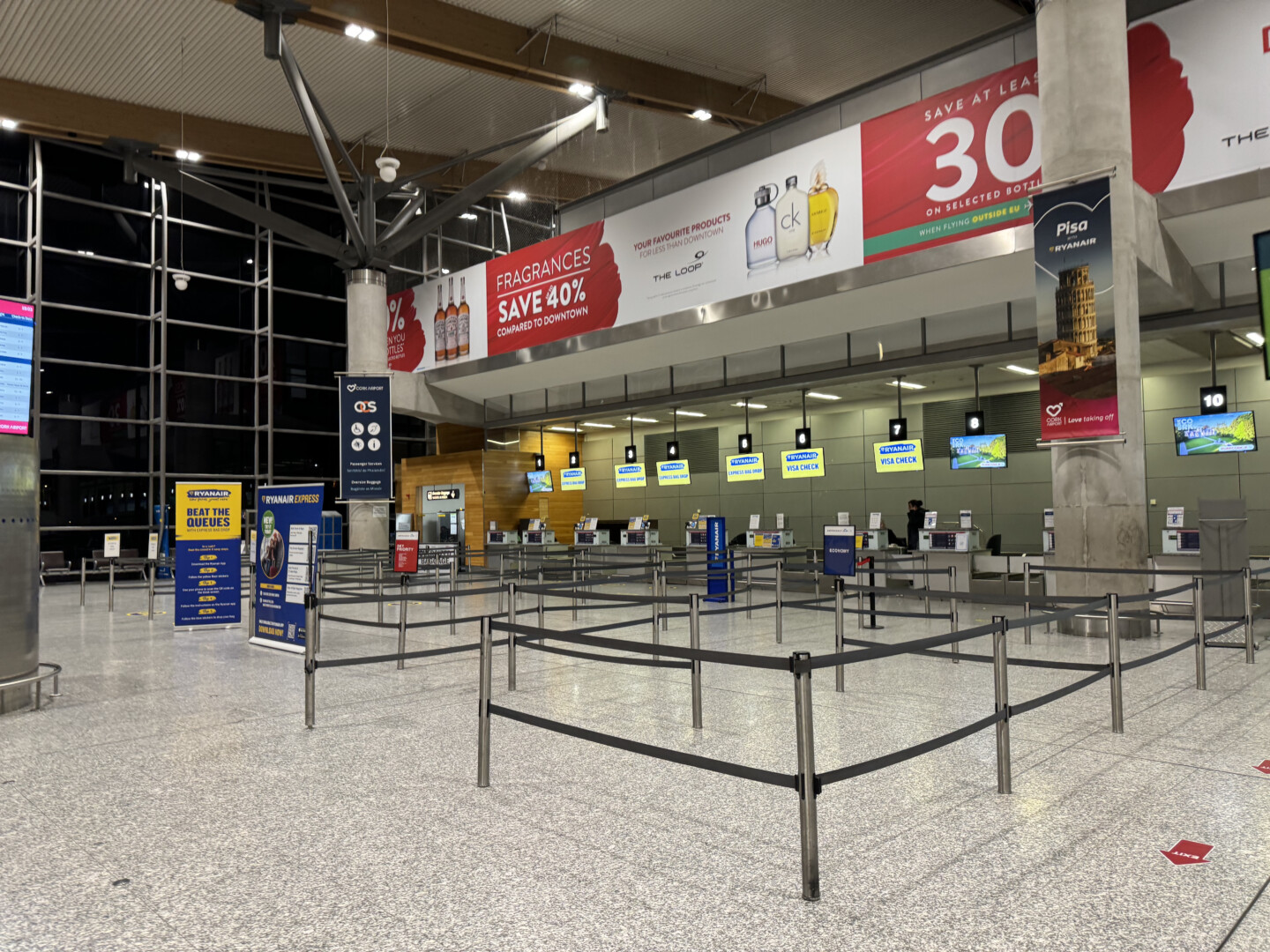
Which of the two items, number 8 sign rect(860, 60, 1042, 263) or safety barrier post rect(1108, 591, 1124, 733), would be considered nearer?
safety barrier post rect(1108, 591, 1124, 733)

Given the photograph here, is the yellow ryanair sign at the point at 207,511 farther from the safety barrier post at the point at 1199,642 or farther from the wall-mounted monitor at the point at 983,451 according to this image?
the wall-mounted monitor at the point at 983,451

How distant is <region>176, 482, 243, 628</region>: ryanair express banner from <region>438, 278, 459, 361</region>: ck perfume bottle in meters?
8.06

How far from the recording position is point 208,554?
11.1 m

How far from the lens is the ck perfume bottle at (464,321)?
18109 millimetres

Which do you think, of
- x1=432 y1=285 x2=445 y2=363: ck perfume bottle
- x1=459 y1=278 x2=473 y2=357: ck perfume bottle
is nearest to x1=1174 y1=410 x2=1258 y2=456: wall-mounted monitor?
x1=459 y1=278 x2=473 y2=357: ck perfume bottle

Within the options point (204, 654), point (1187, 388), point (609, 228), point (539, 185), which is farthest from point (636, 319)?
point (1187, 388)

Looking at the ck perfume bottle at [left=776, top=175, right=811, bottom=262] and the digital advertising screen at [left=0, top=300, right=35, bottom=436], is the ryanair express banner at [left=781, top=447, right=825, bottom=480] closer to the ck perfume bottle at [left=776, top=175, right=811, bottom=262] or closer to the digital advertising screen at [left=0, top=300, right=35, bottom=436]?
the ck perfume bottle at [left=776, top=175, right=811, bottom=262]

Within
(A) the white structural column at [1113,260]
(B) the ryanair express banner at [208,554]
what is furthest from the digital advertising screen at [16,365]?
(A) the white structural column at [1113,260]

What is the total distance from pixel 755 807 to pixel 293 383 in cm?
2238

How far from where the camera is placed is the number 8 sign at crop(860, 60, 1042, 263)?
10266 millimetres

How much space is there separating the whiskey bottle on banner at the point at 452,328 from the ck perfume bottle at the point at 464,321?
0.15 m

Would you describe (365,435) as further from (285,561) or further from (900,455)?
(900,455)

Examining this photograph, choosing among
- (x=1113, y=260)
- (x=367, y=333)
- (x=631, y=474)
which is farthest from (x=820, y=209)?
(x=367, y=333)

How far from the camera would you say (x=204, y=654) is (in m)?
8.95
